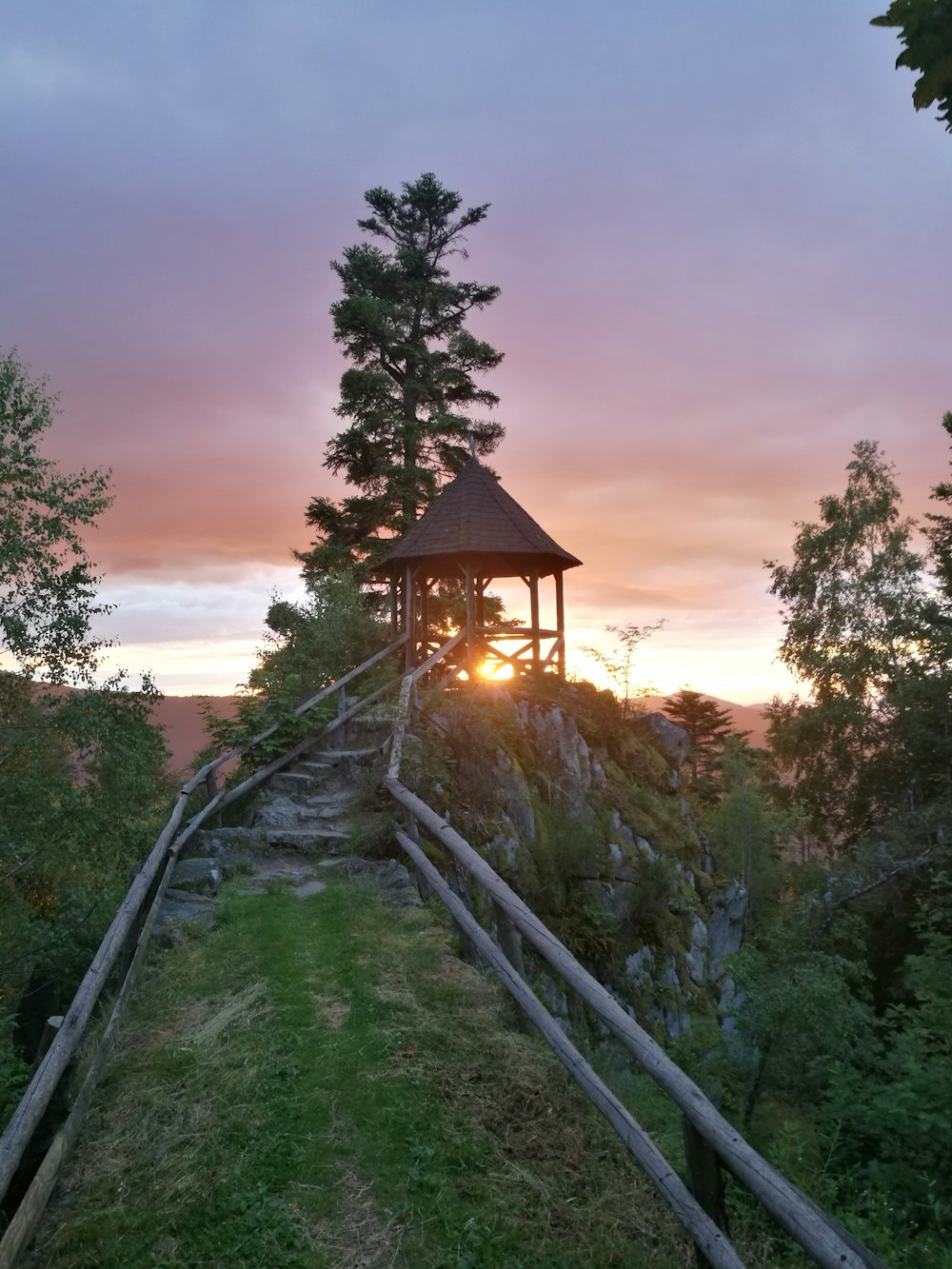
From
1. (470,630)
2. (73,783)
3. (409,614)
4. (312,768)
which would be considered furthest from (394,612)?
(73,783)

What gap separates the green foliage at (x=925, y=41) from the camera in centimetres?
367

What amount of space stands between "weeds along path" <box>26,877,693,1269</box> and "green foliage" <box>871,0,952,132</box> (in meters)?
5.53

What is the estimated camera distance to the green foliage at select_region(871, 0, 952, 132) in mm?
3670

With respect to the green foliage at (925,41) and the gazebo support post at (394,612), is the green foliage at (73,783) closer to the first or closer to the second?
the gazebo support post at (394,612)

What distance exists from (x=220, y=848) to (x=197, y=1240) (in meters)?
6.75

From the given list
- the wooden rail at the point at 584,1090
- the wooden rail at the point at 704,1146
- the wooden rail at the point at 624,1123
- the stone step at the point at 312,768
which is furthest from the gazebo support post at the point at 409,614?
the wooden rail at the point at 704,1146

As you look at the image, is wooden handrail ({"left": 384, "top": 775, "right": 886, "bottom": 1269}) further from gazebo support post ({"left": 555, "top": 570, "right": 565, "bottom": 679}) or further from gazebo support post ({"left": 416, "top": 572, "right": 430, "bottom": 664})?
gazebo support post ({"left": 416, "top": 572, "right": 430, "bottom": 664})

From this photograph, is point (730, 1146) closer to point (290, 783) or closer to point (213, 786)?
point (213, 786)

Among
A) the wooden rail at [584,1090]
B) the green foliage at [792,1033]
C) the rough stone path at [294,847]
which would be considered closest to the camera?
the wooden rail at [584,1090]

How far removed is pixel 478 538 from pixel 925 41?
41.1ft

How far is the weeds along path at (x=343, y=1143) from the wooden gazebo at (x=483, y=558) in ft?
34.7

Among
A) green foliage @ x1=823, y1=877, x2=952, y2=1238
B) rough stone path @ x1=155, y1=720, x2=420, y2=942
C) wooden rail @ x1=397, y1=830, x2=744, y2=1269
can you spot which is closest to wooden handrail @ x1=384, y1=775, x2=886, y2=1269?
wooden rail @ x1=397, y1=830, x2=744, y2=1269

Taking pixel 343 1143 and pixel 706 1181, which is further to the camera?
pixel 343 1143

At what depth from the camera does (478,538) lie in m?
16.0
